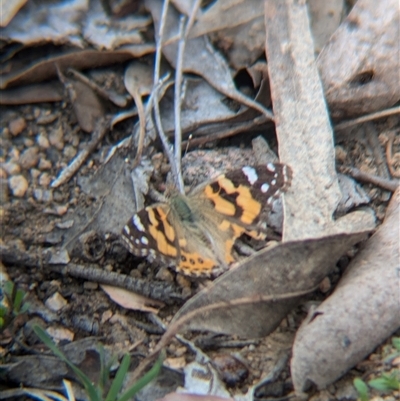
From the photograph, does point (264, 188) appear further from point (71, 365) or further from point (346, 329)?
point (71, 365)

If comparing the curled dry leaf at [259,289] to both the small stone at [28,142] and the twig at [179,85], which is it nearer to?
the twig at [179,85]

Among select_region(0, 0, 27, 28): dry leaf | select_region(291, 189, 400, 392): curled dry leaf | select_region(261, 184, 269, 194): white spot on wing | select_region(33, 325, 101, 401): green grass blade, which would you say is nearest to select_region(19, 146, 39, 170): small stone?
select_region(0, 0, 27, 28): dry leaf

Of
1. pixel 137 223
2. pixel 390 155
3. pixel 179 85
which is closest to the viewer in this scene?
pixel 137 223

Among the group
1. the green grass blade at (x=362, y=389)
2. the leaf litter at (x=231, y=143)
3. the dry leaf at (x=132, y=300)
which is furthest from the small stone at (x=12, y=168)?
the green grass blade at (x=362, y=389)

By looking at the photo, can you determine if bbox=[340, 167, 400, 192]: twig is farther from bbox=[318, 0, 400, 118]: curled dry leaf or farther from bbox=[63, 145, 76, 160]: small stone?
bbox=[63, 145, 76, 160]: small stone

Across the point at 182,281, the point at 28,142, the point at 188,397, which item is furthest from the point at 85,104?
the point at 188,397

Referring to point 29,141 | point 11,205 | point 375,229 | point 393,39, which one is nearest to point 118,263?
point 11,205
